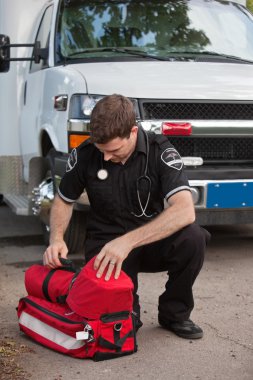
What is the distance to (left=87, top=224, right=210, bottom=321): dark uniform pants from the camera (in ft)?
13.7

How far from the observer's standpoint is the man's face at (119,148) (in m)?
3.91

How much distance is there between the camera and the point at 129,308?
397cm

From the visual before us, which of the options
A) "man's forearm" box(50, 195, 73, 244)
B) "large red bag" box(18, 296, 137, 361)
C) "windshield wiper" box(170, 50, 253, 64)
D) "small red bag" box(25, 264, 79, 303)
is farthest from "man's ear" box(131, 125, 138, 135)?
"windshield wiper" box(170, 50, 253, 64)

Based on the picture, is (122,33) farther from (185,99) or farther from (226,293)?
(226,293)

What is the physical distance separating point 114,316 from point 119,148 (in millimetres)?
819

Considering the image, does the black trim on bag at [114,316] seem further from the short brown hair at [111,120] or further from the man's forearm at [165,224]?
the short brown hair at [111,120]

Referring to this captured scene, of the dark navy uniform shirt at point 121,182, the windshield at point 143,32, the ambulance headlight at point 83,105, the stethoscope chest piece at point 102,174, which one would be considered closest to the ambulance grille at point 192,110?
the ambulance headlight at point 83,105

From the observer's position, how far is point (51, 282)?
4.17m

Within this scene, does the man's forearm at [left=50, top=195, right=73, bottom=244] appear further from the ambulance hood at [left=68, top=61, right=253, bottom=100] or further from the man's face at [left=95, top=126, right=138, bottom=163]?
the ambulance hood at [left=68, top=61, right=253, bottom=100]

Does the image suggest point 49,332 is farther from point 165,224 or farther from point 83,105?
point 83,105

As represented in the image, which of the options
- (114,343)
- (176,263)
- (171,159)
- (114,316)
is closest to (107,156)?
(171,159)

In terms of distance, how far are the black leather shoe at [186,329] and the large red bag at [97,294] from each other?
0.55 metres

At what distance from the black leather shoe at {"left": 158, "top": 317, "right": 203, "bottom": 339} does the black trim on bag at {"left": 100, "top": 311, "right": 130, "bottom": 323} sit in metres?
0.52

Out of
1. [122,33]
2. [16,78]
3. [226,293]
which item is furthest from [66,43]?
[226,293]
